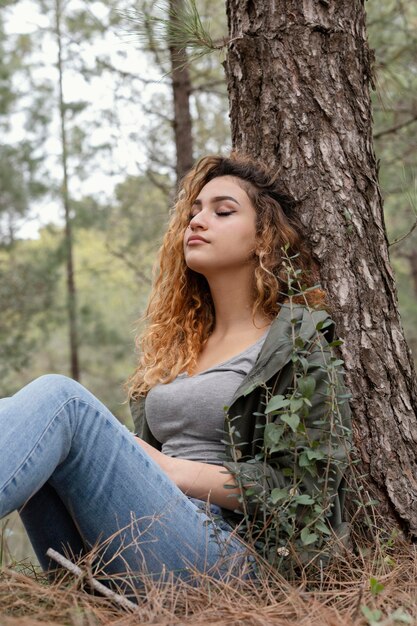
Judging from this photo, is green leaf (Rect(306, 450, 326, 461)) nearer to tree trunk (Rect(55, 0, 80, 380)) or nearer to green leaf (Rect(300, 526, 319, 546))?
green leaf (Rect(300, 526, 319, 546))

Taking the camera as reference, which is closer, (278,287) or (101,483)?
(101,483)

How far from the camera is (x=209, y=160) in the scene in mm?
2842

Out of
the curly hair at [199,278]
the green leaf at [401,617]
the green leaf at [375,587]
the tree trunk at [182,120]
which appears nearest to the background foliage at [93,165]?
the tree trunk at [182,120]

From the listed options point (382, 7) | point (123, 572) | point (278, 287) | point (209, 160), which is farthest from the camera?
point (382, 7)

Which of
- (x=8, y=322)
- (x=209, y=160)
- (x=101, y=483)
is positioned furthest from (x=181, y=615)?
(x=8, y=322)

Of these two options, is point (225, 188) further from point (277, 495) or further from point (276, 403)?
point (277, 495)

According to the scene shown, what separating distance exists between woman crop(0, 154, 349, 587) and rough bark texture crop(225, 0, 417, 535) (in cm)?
12

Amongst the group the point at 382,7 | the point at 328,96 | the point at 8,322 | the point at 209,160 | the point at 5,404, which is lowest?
the point at 8,322

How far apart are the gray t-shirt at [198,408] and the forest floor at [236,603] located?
0.48 meters

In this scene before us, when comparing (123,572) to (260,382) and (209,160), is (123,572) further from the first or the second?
(209,160)

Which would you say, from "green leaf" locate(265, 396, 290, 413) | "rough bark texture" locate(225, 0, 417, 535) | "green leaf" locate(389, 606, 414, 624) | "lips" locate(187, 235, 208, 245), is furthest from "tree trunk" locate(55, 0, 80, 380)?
"green leaf" locate(389, 606, 414, 624)

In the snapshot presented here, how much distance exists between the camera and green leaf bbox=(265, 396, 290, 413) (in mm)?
1984

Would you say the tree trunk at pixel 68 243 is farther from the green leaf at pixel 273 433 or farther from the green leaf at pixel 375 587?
the green leaf at pixel 375 587

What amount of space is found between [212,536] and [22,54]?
8.83m
